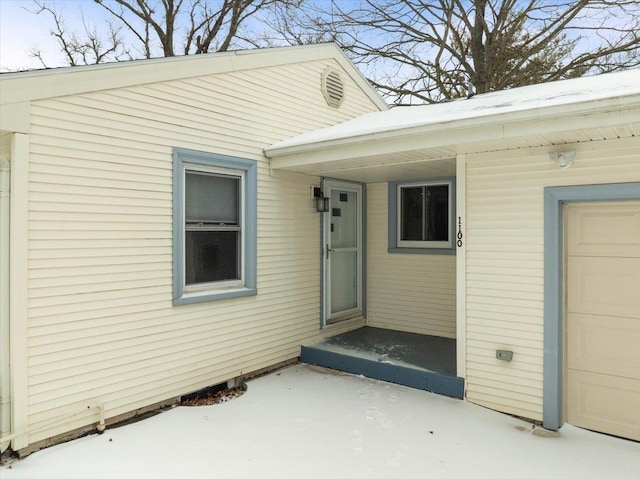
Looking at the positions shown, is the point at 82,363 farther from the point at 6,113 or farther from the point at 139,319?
the point at 6,113

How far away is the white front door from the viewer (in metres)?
6.20

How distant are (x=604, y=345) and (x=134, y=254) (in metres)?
4.10

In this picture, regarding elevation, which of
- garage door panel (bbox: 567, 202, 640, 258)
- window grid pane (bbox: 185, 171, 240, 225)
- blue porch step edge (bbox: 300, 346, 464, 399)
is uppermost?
window grid pane (bbox: 185, 171, 240, 225)

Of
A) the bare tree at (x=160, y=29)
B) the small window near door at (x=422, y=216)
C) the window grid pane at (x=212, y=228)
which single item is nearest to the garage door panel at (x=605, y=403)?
the small window near door at (x=422, y=216)

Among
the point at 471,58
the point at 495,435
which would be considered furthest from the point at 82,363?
the point at 471,58

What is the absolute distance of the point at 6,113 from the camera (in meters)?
3.26

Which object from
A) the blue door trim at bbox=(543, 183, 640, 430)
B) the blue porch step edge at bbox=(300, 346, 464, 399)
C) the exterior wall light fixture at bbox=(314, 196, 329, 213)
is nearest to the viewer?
the blue door trim at bbox=(543, 183, 640, 430)

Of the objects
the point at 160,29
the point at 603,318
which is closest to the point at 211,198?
the point at 603,318

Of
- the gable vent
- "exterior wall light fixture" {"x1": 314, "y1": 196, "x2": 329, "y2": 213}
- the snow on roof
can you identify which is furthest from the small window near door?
the gable vent

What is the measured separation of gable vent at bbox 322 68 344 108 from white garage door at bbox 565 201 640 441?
12.0 feet

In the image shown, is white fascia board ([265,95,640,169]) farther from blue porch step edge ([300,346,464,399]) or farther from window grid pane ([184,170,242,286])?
blue porch step edge ([300,346,464,399])

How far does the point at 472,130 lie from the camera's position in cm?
388

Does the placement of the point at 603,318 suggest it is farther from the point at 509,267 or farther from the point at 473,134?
the point at 473,134

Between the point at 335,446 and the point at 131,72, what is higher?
the point at 131,72
